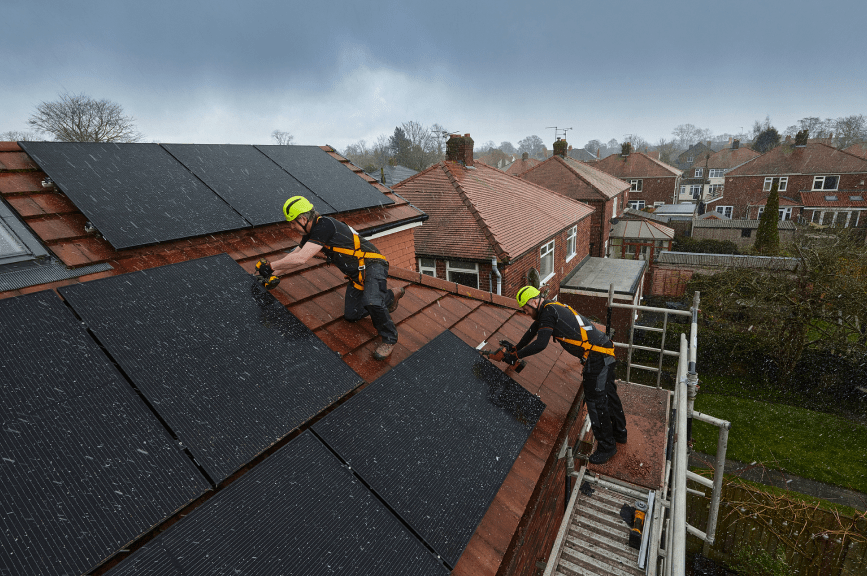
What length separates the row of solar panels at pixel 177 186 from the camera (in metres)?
4.03

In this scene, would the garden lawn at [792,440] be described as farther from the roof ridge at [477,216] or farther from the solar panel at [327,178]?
the solar panel at [327,178]

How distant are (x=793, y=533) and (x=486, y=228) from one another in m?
10.8

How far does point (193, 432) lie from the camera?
2314 millimetres

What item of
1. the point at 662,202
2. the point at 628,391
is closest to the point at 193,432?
the point at 628,391

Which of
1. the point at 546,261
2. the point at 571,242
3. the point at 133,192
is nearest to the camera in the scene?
the point at 133,192

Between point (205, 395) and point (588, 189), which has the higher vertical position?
point (205, 395)

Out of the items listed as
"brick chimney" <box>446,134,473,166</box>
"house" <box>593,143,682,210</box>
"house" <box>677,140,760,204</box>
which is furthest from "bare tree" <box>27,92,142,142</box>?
"house" <box>677,140,760,204</box>

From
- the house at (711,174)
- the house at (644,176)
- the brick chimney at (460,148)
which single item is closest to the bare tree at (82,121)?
the brick chimney at (460,148)

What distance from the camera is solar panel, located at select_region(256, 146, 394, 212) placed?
6.29 meters

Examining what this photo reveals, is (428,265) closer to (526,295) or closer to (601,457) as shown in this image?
(526,295)

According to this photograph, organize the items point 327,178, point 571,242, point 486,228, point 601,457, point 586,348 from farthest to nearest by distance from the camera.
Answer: point 571,242
point 486,228
point 327,178
point 601,457
point 586,348

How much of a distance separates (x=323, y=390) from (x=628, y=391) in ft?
17.5

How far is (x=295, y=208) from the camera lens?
411 centimetres

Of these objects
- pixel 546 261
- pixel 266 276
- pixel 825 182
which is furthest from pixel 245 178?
pixel 825 182
